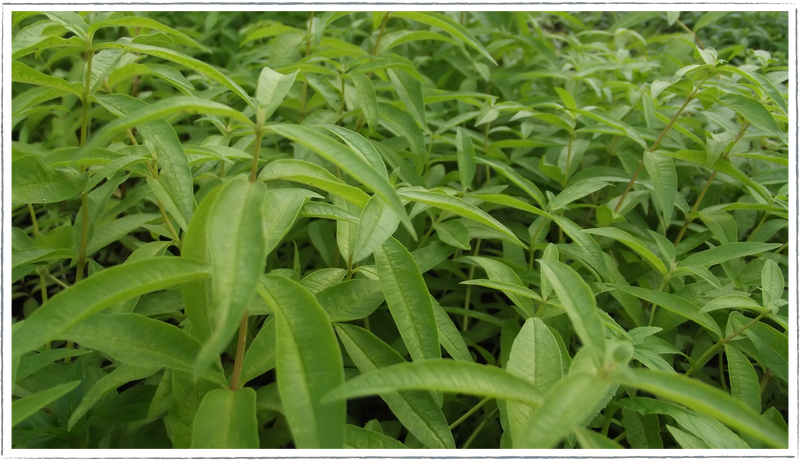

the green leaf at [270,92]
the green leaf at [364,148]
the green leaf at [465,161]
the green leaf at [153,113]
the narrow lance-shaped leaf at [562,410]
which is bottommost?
the green leaf at [465,161]

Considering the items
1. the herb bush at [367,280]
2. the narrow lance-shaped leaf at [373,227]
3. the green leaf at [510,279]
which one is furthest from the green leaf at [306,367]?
the green leaf at [510,279]

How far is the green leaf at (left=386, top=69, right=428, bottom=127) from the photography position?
1.13 m

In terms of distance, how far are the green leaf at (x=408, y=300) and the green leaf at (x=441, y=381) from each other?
6.7 inches

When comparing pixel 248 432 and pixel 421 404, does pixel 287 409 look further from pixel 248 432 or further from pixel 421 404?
pixel 421 404

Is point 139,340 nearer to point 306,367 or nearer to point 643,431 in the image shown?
point 306,367

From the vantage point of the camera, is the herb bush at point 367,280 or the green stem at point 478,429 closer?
the herb bush at point 367,280

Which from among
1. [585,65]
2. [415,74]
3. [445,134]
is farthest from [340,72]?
[585,65]

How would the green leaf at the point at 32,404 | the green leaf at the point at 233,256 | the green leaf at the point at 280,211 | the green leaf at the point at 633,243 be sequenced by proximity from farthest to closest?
1. the green leaf at the point at 633,243
2. the green leaf at the point at 280,211
3. the green leaf at the point at 32,404
4. the green leaf at the point at 233,256

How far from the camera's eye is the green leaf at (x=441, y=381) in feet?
1.62

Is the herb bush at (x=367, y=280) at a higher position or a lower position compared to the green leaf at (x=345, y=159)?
lower

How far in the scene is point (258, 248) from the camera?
1.61 feet

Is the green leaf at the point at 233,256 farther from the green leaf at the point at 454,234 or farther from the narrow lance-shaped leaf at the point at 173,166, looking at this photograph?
the green leaf at the point at 454,234

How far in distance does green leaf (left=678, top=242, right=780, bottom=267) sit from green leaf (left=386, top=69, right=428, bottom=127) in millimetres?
549

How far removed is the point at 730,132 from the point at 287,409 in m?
1.11
